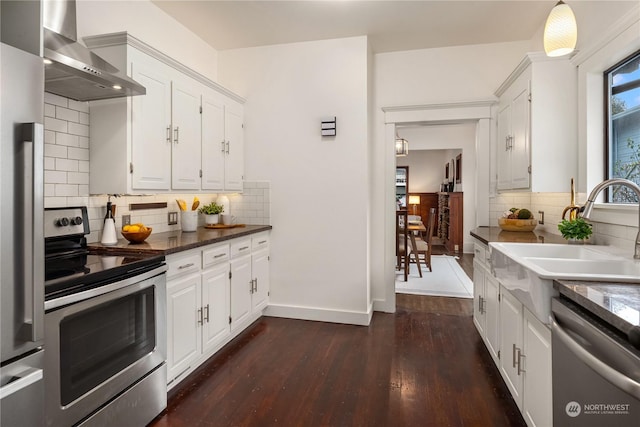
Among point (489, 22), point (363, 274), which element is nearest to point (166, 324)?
point (363, 274)

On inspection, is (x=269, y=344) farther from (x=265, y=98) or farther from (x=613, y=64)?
(x=613, y=64)

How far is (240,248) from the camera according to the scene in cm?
Answer: 311

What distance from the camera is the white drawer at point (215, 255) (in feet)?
8.39

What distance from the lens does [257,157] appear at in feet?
12.3

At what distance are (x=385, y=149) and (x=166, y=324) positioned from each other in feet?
9.21

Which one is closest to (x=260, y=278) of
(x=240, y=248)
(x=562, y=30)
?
(x=240, y=248)

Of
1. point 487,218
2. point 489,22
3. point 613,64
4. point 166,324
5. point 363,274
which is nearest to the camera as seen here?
point 166,324

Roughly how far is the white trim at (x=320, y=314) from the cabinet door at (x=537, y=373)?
180 cm

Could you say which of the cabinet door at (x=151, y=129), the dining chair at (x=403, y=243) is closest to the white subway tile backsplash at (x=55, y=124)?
the cabinet door at (x=151, y=129)

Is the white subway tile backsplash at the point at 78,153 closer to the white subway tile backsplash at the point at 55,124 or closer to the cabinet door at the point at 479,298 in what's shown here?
the white subway tile backsplash at the point at 55,124

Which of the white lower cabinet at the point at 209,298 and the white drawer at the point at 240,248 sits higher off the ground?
the white drawer at the point at 240,248

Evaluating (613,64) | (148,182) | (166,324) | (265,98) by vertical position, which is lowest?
(166,324)

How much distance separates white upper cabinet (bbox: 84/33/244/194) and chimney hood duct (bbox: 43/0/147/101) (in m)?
0.20

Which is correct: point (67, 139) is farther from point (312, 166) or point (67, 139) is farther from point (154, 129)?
point (312, 166)
